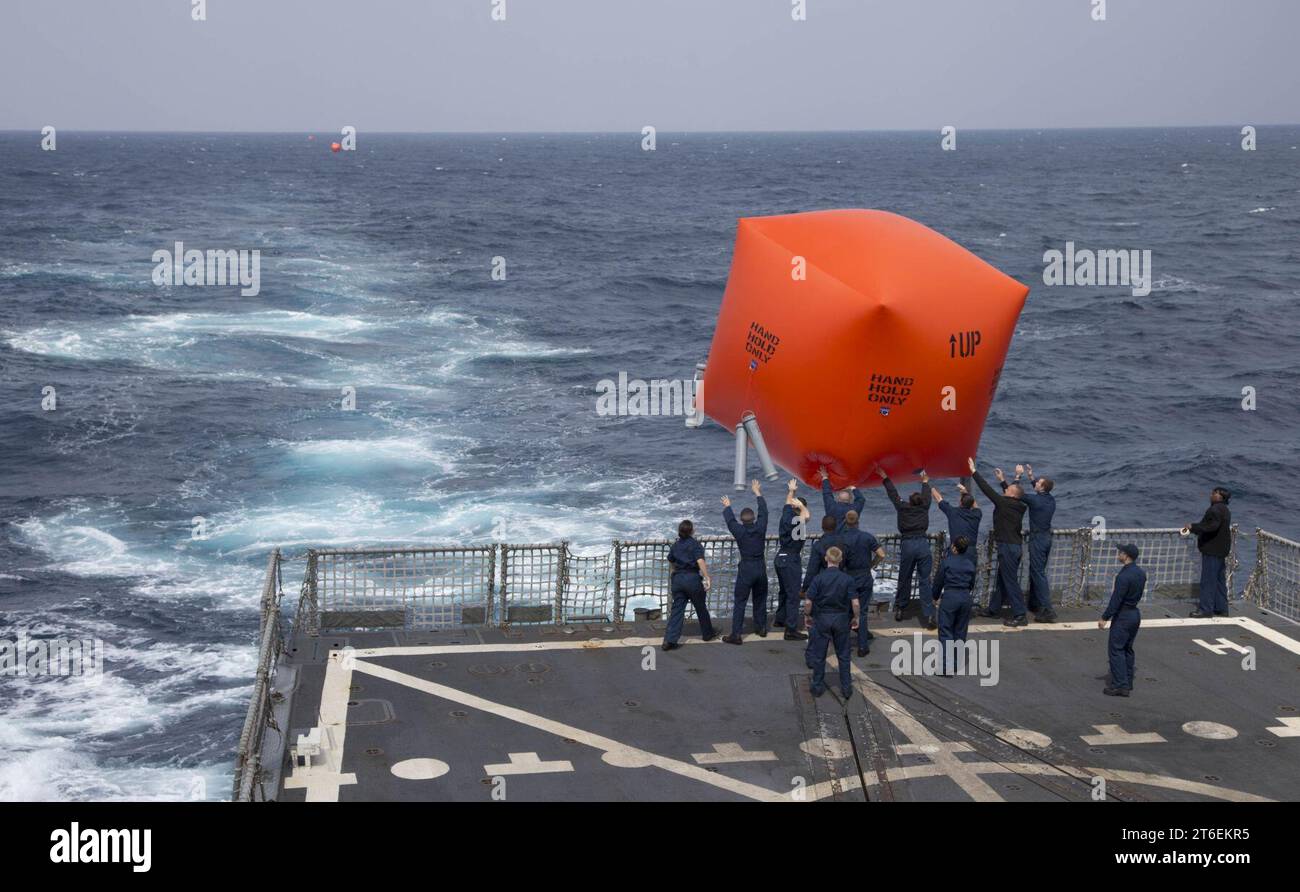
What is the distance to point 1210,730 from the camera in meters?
14.5

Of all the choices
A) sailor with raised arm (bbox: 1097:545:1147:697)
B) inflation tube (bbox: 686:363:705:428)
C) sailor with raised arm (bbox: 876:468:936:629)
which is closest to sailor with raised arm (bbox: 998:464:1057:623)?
sailor with raised arm (bbox: 876:468:936:629)

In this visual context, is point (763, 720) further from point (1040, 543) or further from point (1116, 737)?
point (1040, 543)

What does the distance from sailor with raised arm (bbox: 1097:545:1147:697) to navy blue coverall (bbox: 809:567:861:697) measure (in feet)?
9.77

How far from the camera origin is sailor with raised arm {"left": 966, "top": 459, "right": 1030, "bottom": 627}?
667 inches

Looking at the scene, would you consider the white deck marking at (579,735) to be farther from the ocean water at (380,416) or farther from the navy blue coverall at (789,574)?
the ocean water at (380,416)

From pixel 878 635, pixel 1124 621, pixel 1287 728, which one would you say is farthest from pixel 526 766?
pixel 1287 728

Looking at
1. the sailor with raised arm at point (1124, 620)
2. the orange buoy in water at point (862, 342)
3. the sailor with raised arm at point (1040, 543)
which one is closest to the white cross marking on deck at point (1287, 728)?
the sailor with raised arm at point (1124, 620)

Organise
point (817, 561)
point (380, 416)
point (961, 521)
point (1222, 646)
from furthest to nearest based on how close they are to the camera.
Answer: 1. point (380, 416)
2. point (1222, 646)
3. point (961, 521)
4. point (817, 561)

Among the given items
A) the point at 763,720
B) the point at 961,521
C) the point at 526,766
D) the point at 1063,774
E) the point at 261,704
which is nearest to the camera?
the point at 261,704

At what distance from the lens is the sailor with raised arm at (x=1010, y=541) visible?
16938 mm

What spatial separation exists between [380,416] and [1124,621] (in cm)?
2930

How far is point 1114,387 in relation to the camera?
2010 inches
